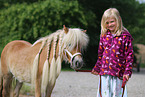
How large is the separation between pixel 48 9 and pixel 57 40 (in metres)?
13.0

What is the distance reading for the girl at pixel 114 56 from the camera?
3.09m

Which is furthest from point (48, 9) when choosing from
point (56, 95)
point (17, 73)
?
point (17, 73)

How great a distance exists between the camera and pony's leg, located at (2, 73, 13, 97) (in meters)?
4.62

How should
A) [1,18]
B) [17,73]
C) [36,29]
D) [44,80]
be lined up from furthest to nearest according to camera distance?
[1,18]
[36,29]
[17,73]
[44,80]

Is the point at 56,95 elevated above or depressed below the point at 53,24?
below

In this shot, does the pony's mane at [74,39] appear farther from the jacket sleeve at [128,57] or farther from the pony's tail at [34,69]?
the jacket sleeve at [128,57]

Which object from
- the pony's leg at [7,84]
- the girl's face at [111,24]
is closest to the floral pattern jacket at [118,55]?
the girl's face at [111,24]

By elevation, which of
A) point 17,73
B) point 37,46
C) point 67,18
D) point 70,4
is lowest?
point 17,73

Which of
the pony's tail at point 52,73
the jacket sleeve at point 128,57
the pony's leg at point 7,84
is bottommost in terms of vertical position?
the pony's leg at point 7,84

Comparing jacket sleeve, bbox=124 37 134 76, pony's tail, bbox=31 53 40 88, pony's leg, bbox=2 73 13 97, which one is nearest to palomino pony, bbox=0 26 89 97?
pony's tail, bbox=31 53 40 88

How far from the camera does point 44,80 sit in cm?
360

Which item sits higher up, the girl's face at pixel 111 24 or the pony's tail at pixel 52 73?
the girl's face at pixel 111 24

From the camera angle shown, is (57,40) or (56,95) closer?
(57,40)

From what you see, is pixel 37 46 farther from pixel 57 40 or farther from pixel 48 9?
pixel 48 9
